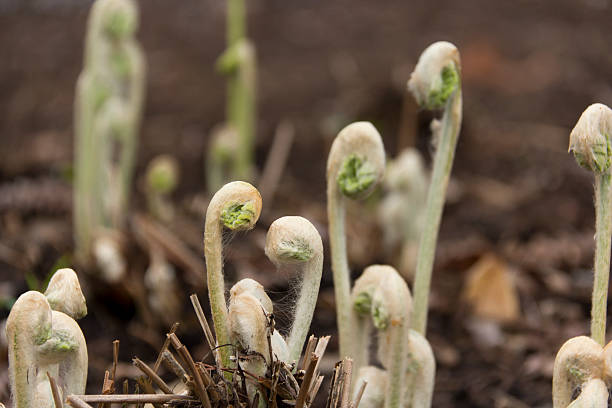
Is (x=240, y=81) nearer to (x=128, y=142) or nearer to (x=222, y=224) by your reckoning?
(x=128, y=142)

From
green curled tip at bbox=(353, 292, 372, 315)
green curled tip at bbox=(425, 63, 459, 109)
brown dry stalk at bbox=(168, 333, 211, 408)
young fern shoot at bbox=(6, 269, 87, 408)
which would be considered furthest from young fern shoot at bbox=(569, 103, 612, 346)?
young fern shoot at bbox=(6, 269, 87, 408)

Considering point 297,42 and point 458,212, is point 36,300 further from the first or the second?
point 297,42

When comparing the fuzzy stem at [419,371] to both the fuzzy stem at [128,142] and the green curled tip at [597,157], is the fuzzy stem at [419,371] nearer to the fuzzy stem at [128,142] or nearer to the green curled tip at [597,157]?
the green curled tip at [597,157]

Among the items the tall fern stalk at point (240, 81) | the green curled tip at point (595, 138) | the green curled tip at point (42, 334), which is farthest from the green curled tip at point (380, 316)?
the tall fern stalk at point (240, 81)

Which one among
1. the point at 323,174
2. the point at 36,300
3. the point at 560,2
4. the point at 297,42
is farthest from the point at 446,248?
the point at 560,2

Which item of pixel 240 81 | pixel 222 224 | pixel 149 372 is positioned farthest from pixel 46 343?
pixel 240 81

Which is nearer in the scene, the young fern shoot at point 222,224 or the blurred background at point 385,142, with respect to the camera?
the young fern shoot at point 222,224
